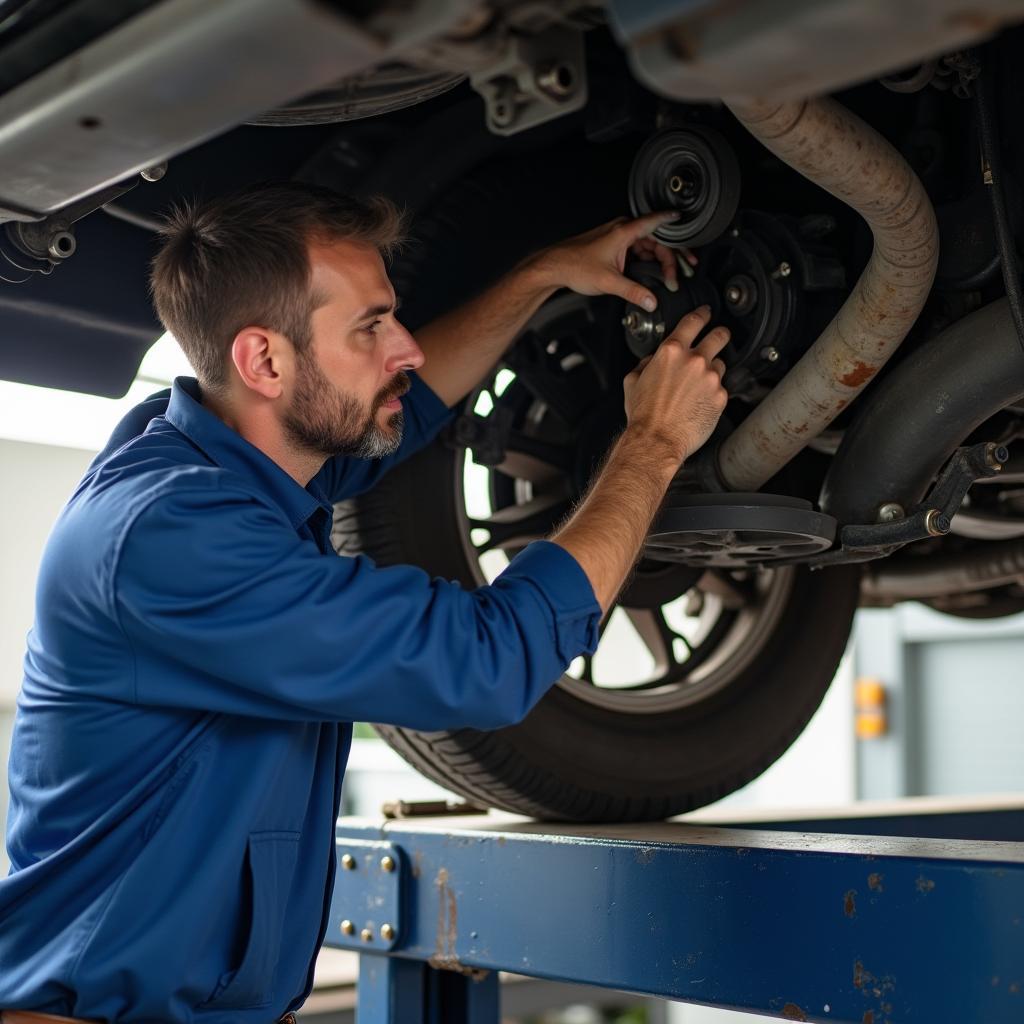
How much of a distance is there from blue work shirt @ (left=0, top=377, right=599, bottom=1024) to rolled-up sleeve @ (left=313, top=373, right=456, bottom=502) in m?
0.24

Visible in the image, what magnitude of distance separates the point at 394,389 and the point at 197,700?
1.42 feet

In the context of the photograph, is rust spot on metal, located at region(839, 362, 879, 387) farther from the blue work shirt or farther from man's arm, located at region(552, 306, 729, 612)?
the blue work shirt

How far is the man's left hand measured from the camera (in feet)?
4.69

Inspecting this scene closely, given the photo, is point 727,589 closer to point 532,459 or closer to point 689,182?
point 532,459

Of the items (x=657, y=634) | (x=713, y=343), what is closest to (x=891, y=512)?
(x=713, y=343)

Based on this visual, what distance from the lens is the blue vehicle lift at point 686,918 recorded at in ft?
3.68

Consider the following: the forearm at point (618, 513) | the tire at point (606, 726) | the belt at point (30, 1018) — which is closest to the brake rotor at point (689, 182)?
the forearm at point (618, 513)

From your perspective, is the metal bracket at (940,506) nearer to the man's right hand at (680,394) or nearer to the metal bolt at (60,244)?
the man's right hand at (680,394)

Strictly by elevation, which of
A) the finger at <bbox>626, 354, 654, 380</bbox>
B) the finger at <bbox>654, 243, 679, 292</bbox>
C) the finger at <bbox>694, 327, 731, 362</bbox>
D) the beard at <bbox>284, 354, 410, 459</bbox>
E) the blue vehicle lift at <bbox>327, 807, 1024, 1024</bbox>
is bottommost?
the blue vehicle lift at <bbox>327, 807, 1024, 1024</bbox>

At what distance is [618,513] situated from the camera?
1283 mm

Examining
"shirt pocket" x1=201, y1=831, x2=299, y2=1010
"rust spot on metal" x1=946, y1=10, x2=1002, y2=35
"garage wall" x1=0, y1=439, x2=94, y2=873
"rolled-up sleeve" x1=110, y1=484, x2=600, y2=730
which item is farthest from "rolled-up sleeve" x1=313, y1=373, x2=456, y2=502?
"garage wall" x1=0, y1=439, x2=94, y2=873

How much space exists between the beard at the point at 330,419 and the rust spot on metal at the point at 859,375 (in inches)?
19.4

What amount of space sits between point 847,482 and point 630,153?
21.0 inches

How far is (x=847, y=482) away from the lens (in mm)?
1471
